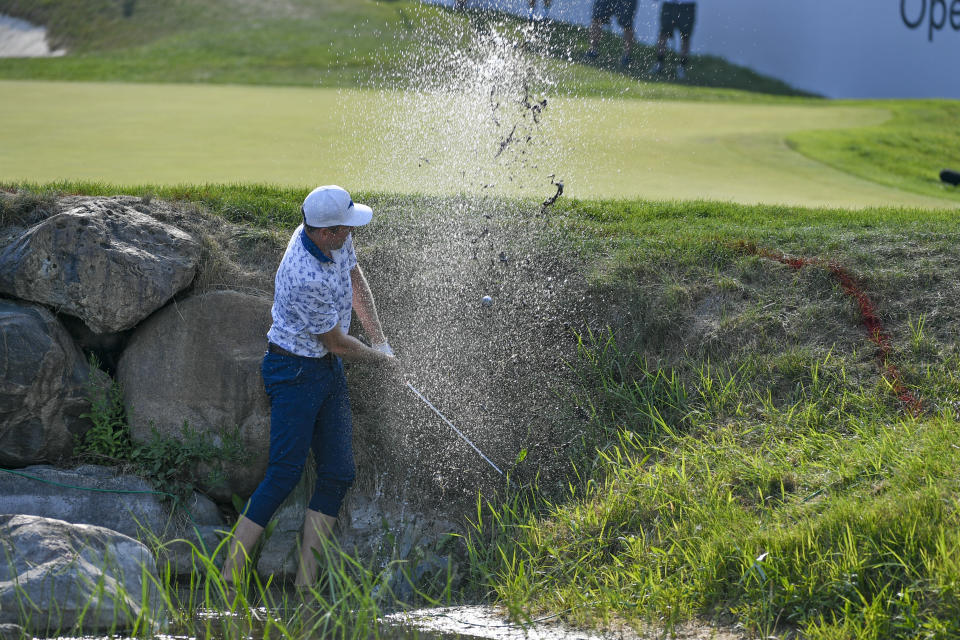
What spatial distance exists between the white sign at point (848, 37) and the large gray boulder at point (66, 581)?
598 inches

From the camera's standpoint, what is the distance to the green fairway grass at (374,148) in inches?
294

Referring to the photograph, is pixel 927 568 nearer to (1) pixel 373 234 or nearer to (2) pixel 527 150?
(1) pixel 373 234

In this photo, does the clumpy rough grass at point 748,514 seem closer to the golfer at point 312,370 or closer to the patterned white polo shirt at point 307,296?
the golfer at point 312,370

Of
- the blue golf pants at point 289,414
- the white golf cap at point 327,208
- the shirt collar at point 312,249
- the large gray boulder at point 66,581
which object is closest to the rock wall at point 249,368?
the blue golf pants at point 289,414

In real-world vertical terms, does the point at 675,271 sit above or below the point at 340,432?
above

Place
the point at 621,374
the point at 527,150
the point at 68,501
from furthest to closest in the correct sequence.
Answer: the point at 527,150
the point at 621,374
the point at 68,501

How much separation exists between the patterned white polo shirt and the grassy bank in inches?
46.8

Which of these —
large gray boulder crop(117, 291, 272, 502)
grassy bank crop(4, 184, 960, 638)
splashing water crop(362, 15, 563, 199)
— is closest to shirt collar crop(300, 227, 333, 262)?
large gray boulder crop(117, 291, 272, 502)

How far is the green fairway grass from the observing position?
7.47m

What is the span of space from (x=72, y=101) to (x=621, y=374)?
8545mm

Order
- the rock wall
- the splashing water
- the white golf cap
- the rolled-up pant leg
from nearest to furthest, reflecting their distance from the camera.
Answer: the white golf cap < the rolled-up pant leg < the rock wall < the splashing water

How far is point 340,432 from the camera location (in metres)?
4.63

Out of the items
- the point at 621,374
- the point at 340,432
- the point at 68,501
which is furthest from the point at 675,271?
the point at 68,501

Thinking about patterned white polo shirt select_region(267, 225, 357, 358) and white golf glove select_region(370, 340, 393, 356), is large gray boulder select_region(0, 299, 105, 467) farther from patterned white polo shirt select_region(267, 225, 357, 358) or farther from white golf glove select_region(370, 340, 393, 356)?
white golf glove select_region(370, 340, 393, 356)
